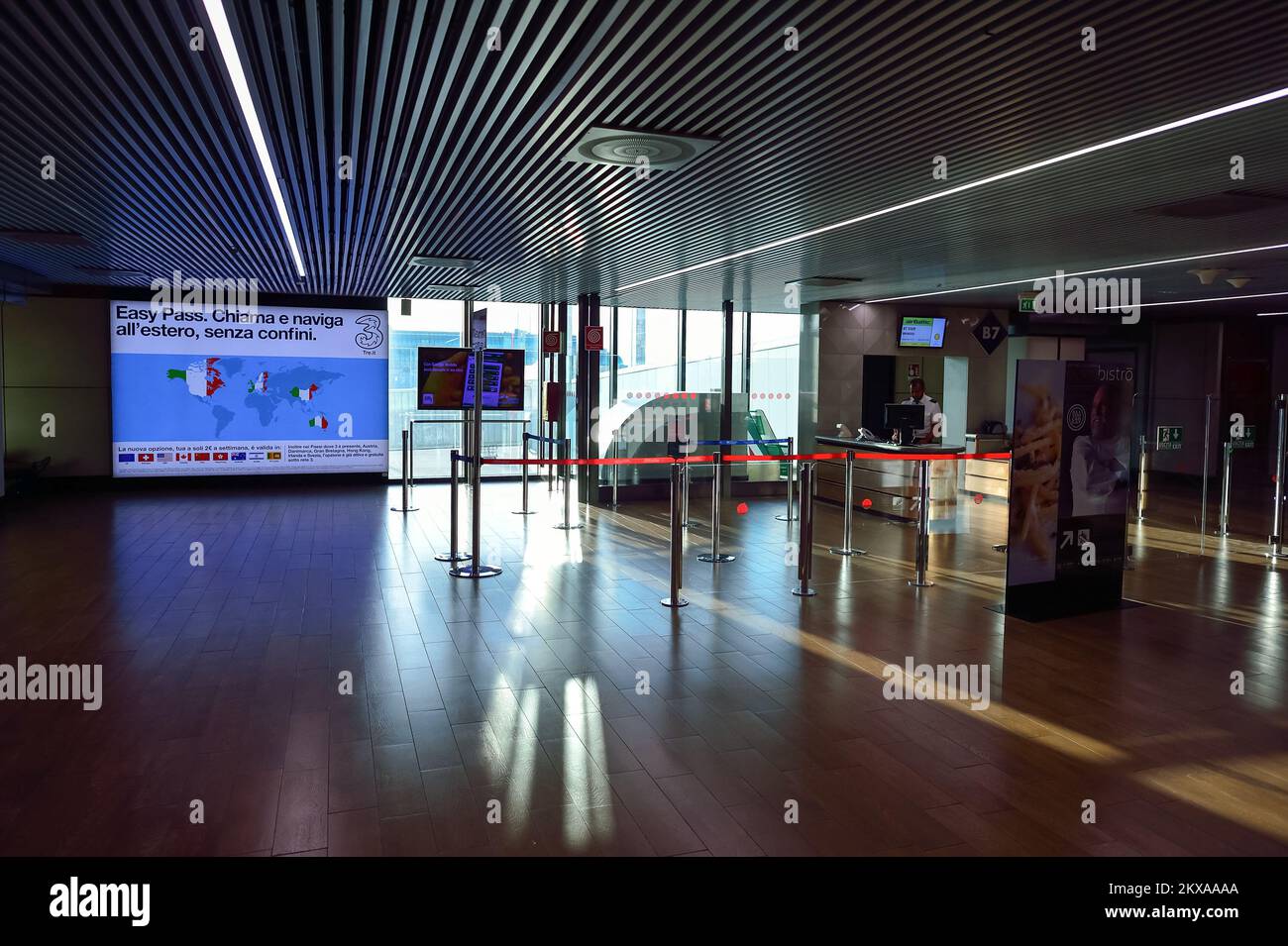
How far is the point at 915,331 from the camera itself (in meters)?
14.1

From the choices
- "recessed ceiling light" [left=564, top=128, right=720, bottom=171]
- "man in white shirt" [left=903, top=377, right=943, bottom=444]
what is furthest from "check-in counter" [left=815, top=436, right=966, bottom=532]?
"recessed ceiling light" [left=564, top=128, right=720, bottom=171]

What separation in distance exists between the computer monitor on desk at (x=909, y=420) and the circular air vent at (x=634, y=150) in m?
6.53

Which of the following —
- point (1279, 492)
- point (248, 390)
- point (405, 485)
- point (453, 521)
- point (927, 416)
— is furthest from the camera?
point (248, 390)

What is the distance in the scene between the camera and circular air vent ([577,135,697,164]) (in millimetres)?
5062

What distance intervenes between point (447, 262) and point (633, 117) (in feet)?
18.3

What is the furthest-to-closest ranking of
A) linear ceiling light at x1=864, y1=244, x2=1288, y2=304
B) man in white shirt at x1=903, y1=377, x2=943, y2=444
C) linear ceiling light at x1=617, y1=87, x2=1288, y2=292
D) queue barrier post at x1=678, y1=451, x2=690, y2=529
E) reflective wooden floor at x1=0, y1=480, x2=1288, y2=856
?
man in white shirt at x1=903, y1=377, x2=943, y2=444 → linear ceiling light at x1=864, y1=244, x2=1288, y2=304 → queue barrier post at x1=678, y1=451, x2=690, y2=529 → linear ceiling light at x1=617, y1=87, x2=1288, y2=292 → reflective wooden floor at x1=0, y1=480, x2=1288, y2=856

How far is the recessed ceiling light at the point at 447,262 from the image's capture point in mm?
9727

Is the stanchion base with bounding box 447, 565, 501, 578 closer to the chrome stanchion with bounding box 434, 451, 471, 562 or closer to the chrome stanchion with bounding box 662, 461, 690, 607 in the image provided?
the chrome stanchion with bounding box 434, 451, 471, 562

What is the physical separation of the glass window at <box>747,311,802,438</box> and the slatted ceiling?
621cm

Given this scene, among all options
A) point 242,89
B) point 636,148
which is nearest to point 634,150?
point 636,148

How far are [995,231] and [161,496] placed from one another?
11.3 m
